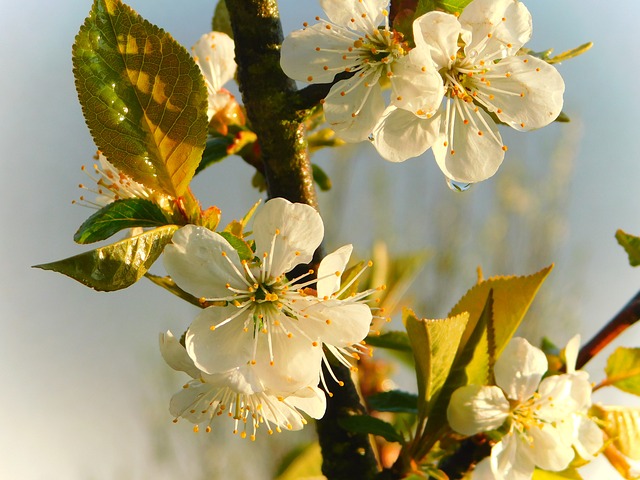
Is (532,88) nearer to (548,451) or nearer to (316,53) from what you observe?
(316,53)

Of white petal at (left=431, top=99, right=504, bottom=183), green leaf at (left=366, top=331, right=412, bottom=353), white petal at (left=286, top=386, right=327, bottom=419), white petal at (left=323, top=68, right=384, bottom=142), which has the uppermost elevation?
white petal at (left=323, top=68, right=384, bottom=142)

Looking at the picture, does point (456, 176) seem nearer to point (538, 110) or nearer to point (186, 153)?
point (538, 110)

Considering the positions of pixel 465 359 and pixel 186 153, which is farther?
pixel 465 359

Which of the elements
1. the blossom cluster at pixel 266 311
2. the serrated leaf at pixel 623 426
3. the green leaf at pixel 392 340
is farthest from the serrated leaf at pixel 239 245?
the serrated leaf at pixel 623 426

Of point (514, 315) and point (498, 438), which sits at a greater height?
point (514, 315)

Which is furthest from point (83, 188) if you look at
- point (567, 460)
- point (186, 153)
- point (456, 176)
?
point (567, 460)

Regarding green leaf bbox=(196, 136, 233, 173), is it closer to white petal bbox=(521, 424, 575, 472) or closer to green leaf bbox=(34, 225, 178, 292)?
green leaf bbox=(34, 225, 178, 292)

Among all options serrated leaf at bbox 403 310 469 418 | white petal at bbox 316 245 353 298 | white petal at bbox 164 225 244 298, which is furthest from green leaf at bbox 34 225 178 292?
serrated leaf at bbox 403 310 469 418

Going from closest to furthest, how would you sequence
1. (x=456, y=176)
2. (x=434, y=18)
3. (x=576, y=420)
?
(x=434, y=18) < (x=456, y=176) < (x=576, y=420)
